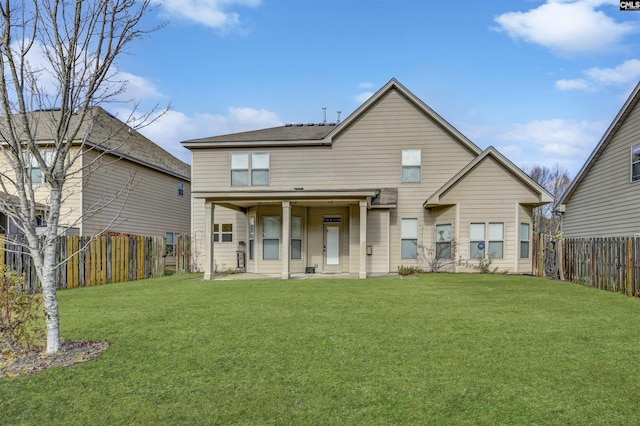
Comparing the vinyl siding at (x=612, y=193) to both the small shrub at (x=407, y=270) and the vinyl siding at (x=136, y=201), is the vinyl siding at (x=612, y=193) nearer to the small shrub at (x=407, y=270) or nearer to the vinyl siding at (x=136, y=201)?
the small shrub at (x=407, y=270)

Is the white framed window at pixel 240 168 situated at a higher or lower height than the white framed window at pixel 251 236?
higher


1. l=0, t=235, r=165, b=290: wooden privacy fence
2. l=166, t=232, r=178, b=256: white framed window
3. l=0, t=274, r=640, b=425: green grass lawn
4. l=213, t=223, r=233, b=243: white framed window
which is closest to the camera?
l=0, t=274, r=640, b=425: green grass lawn

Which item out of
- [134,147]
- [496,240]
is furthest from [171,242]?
[496,240]

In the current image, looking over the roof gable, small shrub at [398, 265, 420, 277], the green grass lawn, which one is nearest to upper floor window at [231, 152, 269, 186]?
small shrub at [398, 265, 420, 277]

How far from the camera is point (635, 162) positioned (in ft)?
47.2

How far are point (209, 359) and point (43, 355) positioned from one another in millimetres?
2167

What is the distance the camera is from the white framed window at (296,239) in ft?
56.0

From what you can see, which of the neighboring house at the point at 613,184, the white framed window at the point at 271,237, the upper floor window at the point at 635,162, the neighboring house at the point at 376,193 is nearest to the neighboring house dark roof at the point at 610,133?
the neighboring house at the point at 613,184

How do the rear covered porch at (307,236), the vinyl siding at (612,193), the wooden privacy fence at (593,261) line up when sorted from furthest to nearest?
1. the rear covered porch at (307,236)
2. the vinyl siding at (612,193)
3. the wooden privacy fence at (593,261)

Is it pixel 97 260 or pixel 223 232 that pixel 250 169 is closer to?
pixel 223 232

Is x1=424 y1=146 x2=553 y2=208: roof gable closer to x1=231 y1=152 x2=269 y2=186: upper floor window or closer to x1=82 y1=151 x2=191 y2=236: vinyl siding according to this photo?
x1=231 y1=152 x2=269 y2=186: upper floor window

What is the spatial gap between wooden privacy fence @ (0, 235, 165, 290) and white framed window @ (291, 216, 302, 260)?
227 inches

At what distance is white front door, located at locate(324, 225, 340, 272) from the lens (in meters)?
17.2

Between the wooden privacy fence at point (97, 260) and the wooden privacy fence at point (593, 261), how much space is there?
46.6 ft
